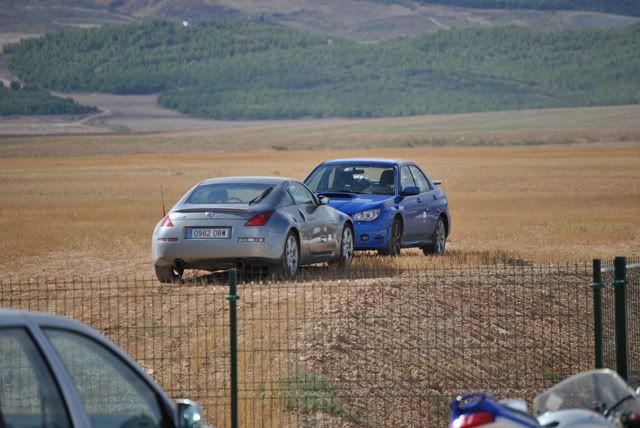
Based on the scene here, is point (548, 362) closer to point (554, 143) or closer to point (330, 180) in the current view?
point (330, 180)

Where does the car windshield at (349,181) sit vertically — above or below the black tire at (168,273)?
above

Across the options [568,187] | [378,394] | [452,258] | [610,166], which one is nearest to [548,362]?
[378,394]

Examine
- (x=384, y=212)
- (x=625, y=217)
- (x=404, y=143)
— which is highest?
(x=384, y=212)

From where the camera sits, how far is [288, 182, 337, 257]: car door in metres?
17.4

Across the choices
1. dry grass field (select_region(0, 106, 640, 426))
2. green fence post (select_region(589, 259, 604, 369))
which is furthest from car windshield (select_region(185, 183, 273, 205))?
green fence post (select_region(589, 259, 604, 369))

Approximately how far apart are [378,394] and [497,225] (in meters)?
17.9

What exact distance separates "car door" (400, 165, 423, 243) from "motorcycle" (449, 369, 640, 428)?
44.1 ft

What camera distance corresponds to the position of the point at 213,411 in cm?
1249

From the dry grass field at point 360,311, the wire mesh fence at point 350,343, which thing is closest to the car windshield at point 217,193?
the dry grass field at point 360,311

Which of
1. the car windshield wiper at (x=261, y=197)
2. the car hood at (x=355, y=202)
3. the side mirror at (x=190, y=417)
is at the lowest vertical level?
the car hood at (x=355, y=202)

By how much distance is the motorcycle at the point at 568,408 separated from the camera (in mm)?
5812

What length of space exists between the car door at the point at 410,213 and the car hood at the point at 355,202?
38 centimetres

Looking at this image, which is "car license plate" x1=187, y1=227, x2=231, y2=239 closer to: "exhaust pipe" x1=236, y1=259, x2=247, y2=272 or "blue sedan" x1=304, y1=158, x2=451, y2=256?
"exhaust pipe" x1=236, y1=259, x2=247, y2=272

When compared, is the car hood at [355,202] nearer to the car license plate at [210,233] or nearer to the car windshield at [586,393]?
the car license plate at [210,233]
